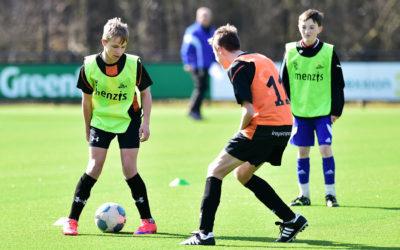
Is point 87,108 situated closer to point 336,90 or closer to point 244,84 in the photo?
point 244,84

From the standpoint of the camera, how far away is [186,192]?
8.86 m

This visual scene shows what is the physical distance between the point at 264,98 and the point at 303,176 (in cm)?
226

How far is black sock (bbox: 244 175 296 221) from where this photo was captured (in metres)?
6.19

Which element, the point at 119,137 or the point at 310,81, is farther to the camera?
the point at 310,81

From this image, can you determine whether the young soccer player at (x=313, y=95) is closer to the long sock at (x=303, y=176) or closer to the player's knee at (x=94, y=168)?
the long sock at (x=303, y=176)

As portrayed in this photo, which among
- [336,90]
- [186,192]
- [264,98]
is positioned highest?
[264,98]

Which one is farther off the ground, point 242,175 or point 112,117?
point 112,117

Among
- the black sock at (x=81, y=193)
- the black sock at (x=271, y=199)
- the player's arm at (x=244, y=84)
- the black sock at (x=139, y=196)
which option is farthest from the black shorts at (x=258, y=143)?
the black sock at (x=81, y=193)

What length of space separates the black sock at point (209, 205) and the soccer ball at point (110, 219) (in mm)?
1017

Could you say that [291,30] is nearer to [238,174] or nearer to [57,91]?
[57,91]

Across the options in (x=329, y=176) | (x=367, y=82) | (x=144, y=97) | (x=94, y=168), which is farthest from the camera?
(x=367, y=82)

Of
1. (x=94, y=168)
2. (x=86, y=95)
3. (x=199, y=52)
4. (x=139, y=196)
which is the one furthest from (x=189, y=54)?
(x=94, y=168)

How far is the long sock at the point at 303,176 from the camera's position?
→ 8016 mm

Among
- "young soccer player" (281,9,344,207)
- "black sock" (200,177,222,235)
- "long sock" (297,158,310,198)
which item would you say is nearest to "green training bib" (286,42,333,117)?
"young soccer player" (281,9,344,207)
